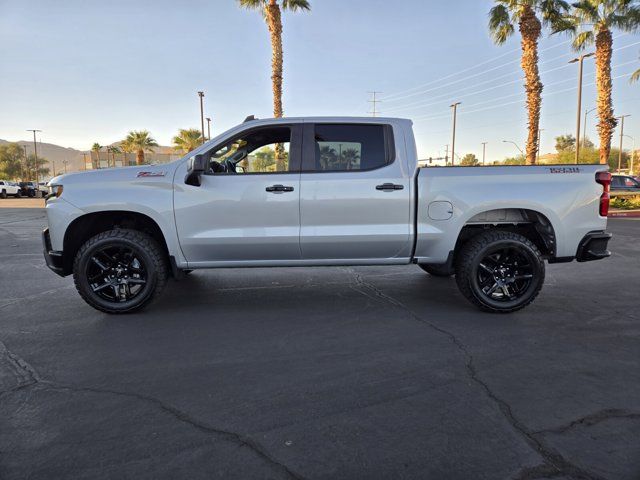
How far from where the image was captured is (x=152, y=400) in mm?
2977

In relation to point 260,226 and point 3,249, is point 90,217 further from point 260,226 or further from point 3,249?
point 3,249

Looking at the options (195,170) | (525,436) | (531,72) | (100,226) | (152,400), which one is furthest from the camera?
(531,72)

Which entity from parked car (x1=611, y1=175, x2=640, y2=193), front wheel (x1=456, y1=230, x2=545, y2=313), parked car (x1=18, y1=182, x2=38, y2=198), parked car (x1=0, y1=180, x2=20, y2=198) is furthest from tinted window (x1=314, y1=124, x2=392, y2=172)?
parked car (x1=18, y1=182, x2=38, y2=198)

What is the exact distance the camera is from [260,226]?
4.75 m

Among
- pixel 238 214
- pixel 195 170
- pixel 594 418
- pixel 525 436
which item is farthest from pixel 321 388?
pixel 195 170

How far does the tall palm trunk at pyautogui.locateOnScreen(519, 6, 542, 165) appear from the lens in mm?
21703

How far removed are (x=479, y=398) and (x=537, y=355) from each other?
41.6 inches

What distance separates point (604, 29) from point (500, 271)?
81.9 ft

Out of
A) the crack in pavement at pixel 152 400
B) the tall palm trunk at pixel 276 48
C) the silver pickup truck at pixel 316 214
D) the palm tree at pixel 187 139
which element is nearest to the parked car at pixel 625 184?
the tall palm trunk at pixel 276 48

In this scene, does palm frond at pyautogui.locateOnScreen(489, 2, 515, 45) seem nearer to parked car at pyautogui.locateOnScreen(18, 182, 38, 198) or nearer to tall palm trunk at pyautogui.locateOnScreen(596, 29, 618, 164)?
tall palm trunk at pyautogui.locateOnScreen(596, 29, 618, 164)

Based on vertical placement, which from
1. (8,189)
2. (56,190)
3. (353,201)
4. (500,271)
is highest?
(8,189)

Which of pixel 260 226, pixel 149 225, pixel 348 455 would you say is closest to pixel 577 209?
pixel 260 226

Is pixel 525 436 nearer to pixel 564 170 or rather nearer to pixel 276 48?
pixel 564 170

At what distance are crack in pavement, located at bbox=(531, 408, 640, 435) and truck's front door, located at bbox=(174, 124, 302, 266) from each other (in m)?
2.91
